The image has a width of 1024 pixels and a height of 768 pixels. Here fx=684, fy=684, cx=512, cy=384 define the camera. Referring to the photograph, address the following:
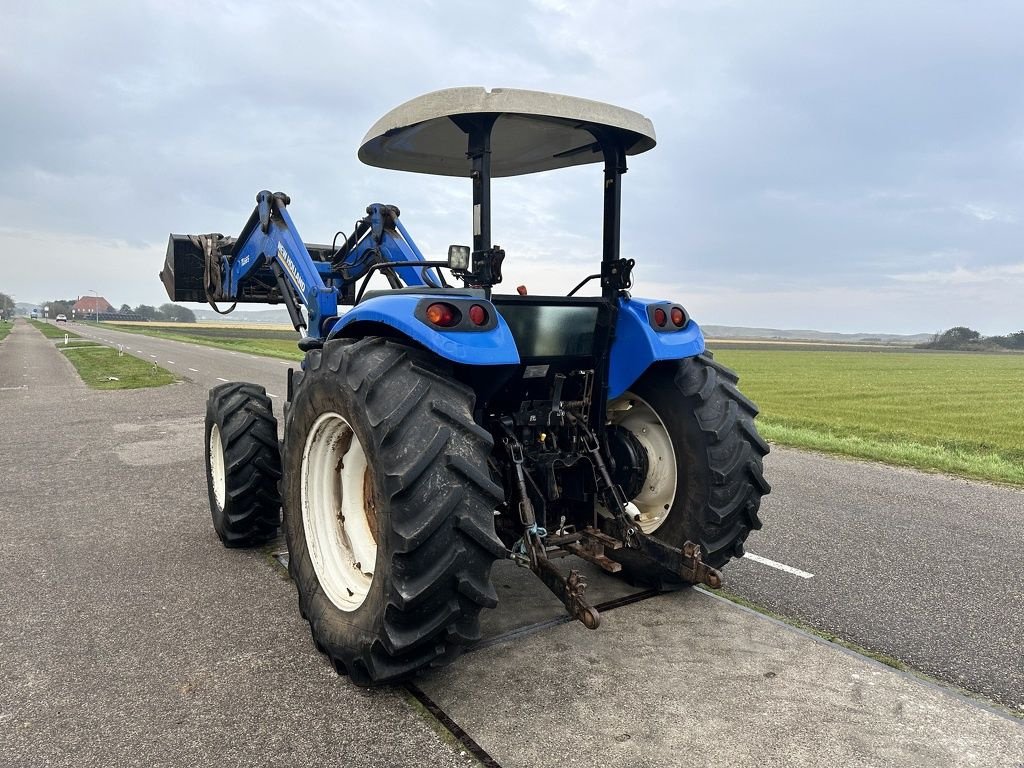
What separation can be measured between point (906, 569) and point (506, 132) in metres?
3.73

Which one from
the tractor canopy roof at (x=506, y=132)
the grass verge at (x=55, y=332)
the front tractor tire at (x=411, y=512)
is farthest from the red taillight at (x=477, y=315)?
the grass verge at (x=55, y=332)

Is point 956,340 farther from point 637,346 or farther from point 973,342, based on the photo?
point 637,346

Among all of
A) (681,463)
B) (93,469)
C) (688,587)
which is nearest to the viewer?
(681,463)

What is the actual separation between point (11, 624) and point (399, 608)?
2.38 metres

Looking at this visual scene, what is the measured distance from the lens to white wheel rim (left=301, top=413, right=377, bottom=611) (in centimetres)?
335

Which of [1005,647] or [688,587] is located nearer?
[1005,647]

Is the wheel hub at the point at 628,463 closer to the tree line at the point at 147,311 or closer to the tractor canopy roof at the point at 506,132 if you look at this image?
the tractor canopy roof at the point at 506,132

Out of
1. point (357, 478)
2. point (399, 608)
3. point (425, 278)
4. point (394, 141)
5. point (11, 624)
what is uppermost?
point (394, 141)

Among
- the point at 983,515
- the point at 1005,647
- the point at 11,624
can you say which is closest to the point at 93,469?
the point at 11,624

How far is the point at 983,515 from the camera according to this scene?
573 cm

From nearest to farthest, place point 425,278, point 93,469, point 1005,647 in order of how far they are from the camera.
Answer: point 1005,647 → point 425,278 → point 93,469

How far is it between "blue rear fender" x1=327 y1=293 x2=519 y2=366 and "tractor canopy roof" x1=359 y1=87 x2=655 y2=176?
2.68 feet

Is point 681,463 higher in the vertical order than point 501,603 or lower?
higher

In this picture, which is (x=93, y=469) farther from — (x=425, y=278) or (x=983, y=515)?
(x=983, y=515)
